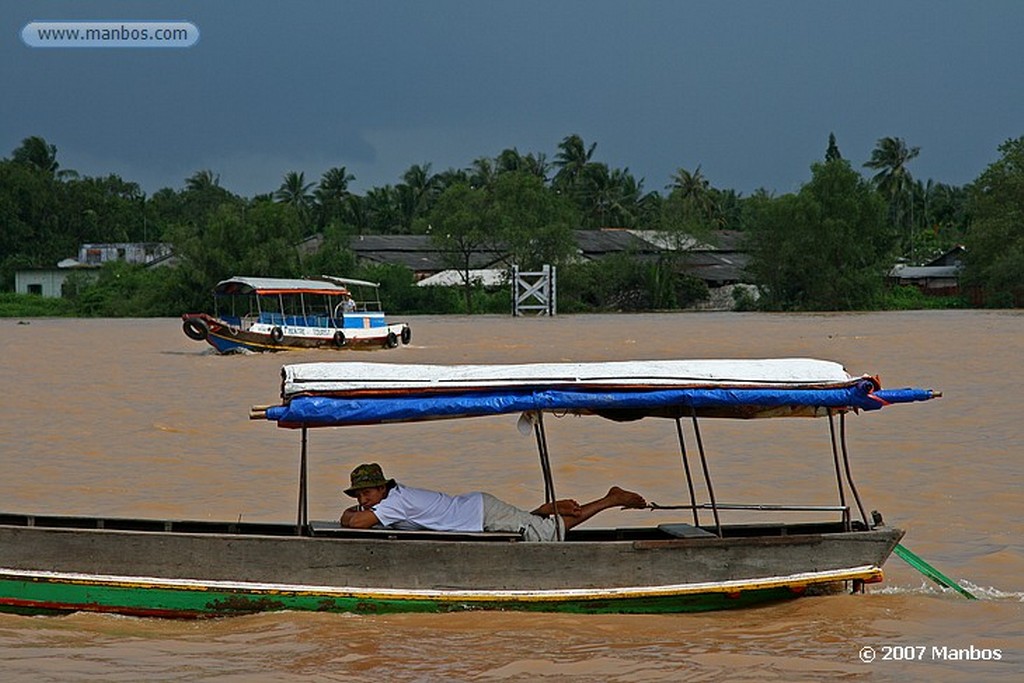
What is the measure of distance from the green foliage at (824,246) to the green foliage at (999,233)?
12.6 ft

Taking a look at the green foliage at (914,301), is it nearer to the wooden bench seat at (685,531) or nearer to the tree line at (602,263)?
the tree line at (602,263)

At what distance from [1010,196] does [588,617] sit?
57.2 meters

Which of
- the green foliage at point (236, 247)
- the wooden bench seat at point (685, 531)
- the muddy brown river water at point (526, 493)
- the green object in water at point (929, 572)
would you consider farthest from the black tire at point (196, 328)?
the green foliage at point (236, 247)

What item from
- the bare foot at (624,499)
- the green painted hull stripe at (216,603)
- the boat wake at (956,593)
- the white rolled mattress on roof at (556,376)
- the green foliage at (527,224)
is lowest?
the boat wake at (956,593)

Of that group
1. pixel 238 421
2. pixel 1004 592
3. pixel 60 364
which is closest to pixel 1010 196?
pixel 60 364

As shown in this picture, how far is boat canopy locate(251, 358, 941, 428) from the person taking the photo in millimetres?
6707

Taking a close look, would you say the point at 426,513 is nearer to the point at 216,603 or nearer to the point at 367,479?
the point at 367,479

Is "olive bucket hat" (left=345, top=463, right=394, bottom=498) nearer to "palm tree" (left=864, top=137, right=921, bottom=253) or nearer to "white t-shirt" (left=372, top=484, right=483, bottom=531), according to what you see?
"white t-shirt" (left=372, top=484, right=483, bottom=531)

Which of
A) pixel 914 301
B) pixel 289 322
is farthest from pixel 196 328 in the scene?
pixel 914 301

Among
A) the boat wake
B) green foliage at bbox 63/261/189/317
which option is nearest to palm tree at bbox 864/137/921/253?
green foliage at bbox 63/261/189/317

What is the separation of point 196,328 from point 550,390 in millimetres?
21517

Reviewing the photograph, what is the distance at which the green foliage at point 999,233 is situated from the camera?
55.5m

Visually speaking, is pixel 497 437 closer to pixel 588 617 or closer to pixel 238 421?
pixel 238 421

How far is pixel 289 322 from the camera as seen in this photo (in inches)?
1143
